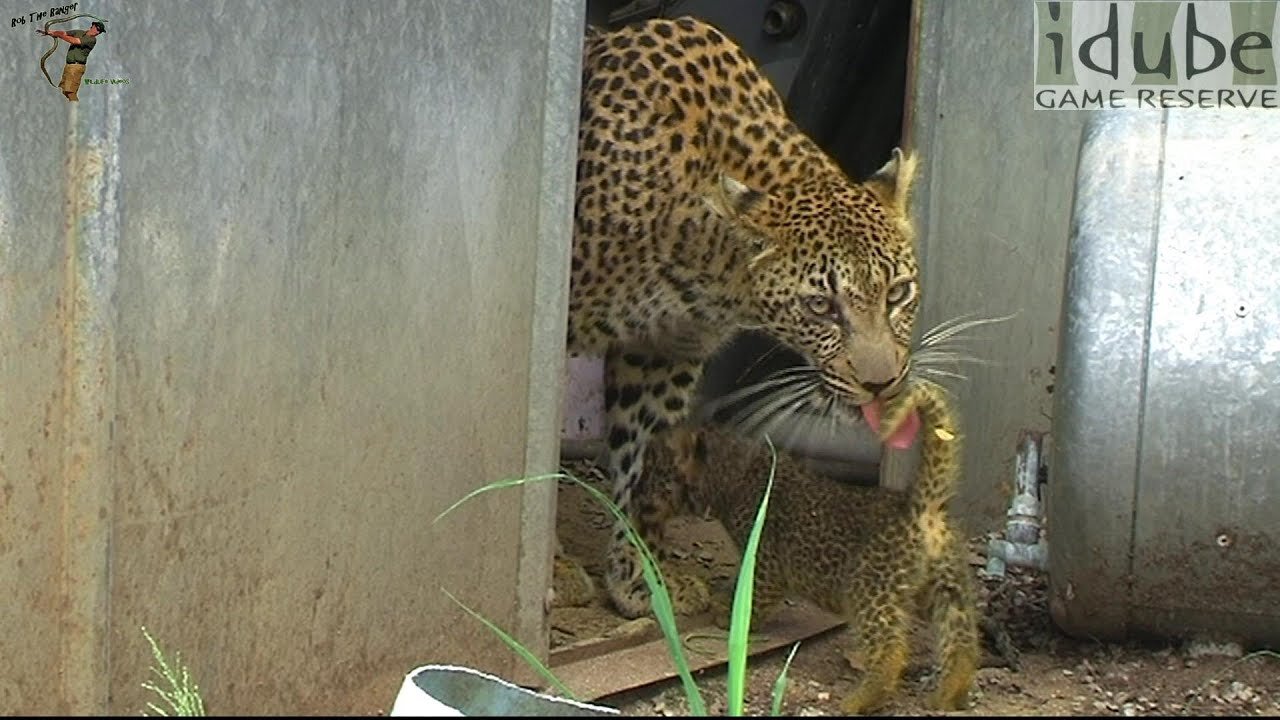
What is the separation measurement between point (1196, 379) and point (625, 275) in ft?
5.38

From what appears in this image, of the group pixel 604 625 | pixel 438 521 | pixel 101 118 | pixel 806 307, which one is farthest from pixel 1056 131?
pixel 101 118

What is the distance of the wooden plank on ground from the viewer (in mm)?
4734

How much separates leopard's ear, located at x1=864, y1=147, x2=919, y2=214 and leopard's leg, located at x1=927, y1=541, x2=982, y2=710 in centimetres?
117

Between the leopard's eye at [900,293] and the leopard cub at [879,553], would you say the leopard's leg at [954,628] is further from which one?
the leopard's eye at [900,293]

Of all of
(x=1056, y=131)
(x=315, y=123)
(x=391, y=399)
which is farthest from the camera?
(x=1056, y=131)

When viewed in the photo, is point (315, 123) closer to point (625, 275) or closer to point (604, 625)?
point (625, 275)

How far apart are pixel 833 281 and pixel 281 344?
1.75 meters

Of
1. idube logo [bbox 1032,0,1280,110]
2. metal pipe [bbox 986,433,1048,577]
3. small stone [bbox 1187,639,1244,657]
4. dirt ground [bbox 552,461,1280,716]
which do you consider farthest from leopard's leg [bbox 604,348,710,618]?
Answer: idube logo [bbox 1032,0,1280,110]

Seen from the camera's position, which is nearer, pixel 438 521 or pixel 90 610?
pixel 90 610

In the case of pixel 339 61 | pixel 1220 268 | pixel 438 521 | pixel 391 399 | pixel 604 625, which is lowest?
pixel 604 625

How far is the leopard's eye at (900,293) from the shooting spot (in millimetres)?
5113

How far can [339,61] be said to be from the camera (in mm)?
3932

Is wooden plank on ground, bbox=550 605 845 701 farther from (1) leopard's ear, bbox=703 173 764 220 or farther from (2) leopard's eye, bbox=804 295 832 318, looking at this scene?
(1) leopard's ear, bbox=703 173 764 220

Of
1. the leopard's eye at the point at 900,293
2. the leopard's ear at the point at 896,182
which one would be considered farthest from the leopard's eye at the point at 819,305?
the leopard's ear at the point at 896,182
